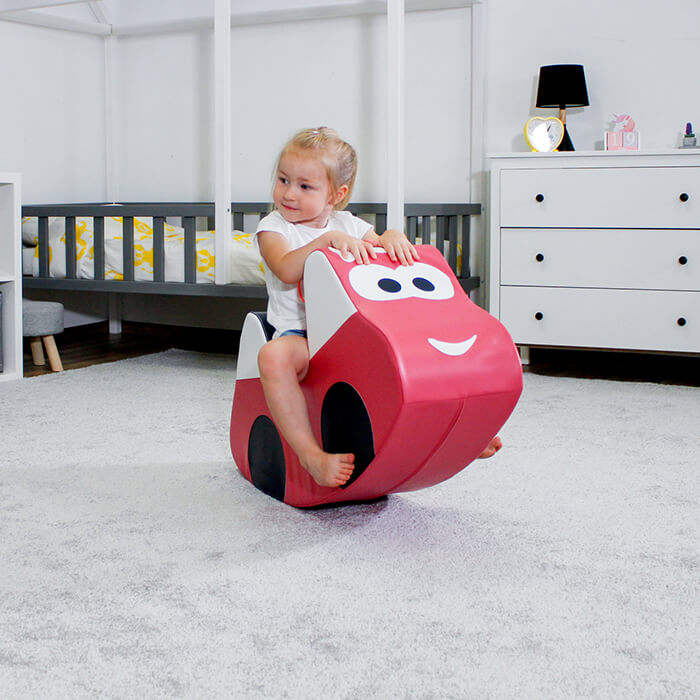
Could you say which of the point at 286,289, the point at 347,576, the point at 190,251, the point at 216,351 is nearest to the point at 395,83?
the point at 190,251

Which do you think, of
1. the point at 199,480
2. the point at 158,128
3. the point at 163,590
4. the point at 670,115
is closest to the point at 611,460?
the point at 199,480

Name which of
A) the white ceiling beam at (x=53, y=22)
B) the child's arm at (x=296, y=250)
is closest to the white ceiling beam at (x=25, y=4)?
the white ceiling beam at (x=53, y=22)

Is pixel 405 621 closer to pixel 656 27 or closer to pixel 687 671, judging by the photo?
pixel 687 671

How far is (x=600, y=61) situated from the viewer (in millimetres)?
3195

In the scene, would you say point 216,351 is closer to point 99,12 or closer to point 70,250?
point 70,250

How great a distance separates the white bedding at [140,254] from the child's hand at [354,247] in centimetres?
135

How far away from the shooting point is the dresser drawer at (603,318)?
2.81m

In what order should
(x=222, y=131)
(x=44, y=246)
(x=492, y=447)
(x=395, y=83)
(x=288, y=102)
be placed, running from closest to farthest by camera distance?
(x=492, y=447) < (x=395, y=83) < (x=222, y=131) < (x=44, y=246) < (x=288, y=102)

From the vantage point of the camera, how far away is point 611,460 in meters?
1.87

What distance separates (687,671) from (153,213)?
2.33 meters

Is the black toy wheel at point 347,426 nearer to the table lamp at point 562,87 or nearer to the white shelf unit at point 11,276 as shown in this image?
the white shelf unit at point 11,276

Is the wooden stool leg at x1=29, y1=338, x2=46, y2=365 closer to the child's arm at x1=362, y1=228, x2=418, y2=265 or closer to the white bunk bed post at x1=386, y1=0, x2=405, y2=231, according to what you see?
the white bunk bed post at x1=386, y1=0, x2=405, y2=231

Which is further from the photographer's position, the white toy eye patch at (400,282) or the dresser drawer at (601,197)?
the dresser drawer at (601,197)

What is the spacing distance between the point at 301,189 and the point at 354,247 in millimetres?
223
